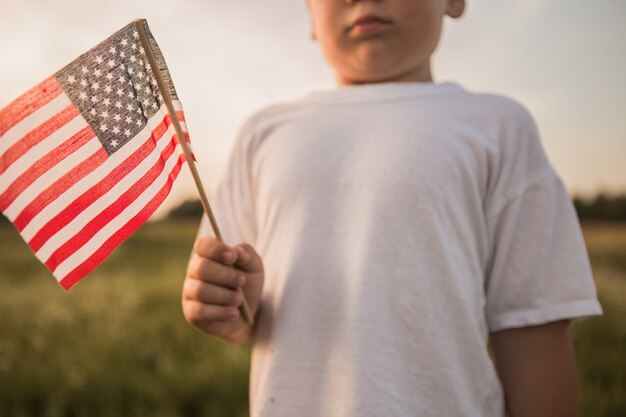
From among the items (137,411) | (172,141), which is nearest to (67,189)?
(172,141)

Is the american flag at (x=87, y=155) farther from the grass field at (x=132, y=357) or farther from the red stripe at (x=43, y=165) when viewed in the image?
the grass field at (x=132, y=357)

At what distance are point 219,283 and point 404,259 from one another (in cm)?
45

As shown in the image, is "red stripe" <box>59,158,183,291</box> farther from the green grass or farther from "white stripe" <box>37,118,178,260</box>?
the green grass

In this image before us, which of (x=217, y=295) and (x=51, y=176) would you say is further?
(x=217, y=295)

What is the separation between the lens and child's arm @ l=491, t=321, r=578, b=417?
4.31 ft

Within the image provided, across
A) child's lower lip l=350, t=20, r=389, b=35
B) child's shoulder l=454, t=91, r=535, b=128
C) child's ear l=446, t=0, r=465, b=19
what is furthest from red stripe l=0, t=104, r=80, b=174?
child's ear l=446, t=0, r=465, b=19

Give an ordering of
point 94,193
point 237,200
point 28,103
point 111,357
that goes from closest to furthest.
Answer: point 28,103 → point 94,193 → point 237,200 → point 111,357

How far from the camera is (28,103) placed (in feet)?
3.77

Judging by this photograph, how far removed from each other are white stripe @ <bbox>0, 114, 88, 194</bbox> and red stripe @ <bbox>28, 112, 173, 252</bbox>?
12 centimetres

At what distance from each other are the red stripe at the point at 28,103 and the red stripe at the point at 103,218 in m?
0.26

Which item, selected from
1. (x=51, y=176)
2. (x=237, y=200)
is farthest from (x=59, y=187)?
(x=237, y=200)

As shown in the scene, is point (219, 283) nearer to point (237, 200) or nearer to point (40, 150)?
point (237, 200)

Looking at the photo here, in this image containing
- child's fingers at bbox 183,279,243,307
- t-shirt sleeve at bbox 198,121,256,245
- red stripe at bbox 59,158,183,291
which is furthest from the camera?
t-shirt sleeve at bbox 198,121,256,245

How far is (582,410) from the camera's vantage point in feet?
10.7
